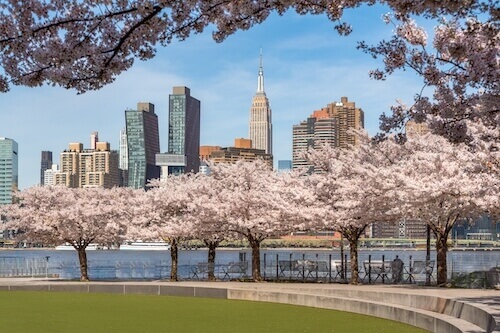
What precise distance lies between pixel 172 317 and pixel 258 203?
57.3 ft

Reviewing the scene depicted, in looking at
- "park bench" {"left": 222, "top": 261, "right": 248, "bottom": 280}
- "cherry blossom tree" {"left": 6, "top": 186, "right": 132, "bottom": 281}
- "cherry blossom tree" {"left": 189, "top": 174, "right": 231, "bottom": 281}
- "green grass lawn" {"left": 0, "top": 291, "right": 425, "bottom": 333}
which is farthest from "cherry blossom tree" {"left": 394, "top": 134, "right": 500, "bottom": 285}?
"cherry blossom tree" {"left": 6, "top": 186, "right": 132, "bottom": 281}

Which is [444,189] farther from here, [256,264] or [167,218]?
[167,218]

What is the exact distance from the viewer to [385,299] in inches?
979

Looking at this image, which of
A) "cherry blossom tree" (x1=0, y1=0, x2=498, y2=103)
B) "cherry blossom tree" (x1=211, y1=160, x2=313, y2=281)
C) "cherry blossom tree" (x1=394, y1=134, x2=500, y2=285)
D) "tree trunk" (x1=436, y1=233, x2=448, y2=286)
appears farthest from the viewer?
"cherry blossom tree" (x1=211, y1=160, x2=313, y2=281)

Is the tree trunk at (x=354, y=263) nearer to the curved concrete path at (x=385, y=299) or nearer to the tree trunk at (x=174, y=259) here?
the curved concrete path at (x=385, y=299)

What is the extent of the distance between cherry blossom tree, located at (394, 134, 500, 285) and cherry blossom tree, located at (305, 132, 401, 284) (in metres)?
0.98

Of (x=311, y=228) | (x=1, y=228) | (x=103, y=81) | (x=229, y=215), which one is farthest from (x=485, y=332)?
(x=1, y=228)

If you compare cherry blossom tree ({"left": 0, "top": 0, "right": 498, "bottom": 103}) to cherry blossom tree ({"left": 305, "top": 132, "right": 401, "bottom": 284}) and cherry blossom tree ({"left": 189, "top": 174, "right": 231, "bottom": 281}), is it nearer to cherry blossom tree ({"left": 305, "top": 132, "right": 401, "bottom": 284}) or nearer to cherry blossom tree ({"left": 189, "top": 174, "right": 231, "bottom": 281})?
cherry blossom tree ({"left": 305, "top": 132, "right": 401, "bottom": 284})

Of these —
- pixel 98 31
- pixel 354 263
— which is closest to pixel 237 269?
pixel 354 263

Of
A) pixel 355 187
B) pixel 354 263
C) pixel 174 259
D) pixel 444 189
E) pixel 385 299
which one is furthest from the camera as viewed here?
pixel 174 259

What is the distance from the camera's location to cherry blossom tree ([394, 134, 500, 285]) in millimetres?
26875

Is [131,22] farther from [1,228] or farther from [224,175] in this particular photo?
[1,228]

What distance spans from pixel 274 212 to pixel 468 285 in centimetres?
1125

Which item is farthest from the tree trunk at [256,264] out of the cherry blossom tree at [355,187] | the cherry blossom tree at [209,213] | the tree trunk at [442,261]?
the tree trunk at [442,261]
